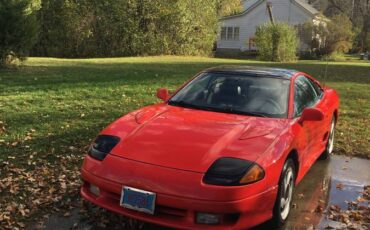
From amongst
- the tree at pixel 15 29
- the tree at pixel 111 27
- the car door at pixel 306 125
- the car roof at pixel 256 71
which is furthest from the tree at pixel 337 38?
the car roof at pixel 256 71

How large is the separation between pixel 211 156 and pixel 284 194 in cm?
88

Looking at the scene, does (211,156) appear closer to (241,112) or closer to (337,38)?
(241,112)

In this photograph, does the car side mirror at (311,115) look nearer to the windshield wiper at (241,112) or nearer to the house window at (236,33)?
the windshield wiper at (241,112)

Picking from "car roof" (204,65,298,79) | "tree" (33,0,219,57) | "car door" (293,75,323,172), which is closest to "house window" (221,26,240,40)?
"tree" (33,0,219,57)

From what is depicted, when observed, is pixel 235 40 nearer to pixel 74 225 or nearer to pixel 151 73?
pixel 151 73

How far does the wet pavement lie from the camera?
4398mm

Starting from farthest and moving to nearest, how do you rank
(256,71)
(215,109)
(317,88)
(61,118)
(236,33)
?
1. (236,33)
2. (61,118)
3. (317,88)
4. (256,71)
5. (215,109)

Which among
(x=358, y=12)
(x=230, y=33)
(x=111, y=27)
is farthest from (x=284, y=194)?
(x=358, y=12)

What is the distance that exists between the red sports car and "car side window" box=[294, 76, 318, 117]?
0.03 meters

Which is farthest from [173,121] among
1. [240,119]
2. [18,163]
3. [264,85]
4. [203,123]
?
[18,163]

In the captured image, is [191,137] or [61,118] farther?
[61,118]

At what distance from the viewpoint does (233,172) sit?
3.84m

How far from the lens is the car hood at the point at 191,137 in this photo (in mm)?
4000

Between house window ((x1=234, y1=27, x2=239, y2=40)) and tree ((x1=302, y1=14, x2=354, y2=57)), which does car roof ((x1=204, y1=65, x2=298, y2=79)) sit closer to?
tree ((x1=302, y1=14, x2=354, y2=57))
